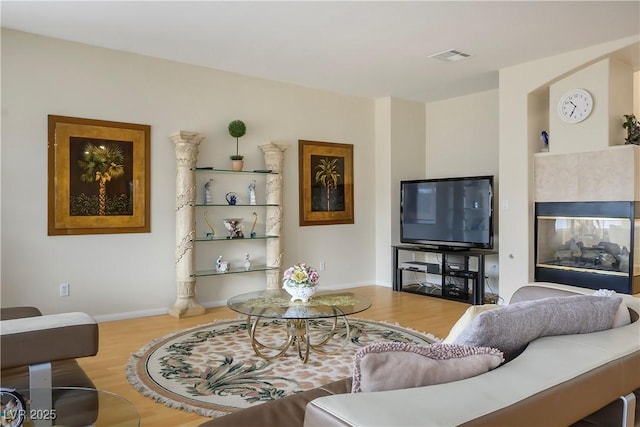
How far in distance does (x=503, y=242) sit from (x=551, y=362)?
424 cm

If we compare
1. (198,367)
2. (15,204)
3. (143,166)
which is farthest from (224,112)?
(198,367)

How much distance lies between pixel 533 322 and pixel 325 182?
15.8 feet

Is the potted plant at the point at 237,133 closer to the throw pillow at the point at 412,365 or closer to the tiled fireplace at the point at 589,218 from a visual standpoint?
the tiled fireplace at the point at 589,218

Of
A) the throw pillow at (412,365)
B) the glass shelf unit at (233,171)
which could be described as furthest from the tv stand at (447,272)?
the throw pillow at (412,365)

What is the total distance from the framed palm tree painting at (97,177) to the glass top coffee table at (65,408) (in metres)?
2.91

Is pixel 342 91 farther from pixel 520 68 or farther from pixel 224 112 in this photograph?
pixel 520 68

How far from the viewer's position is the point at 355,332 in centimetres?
418

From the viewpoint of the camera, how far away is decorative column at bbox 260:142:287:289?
546 centimetres

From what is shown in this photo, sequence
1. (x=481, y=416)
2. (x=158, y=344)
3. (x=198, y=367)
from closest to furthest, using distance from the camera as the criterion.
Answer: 1. (x=481, y=416)
2. (x=198, y=367)
3. (x=158, y=344)

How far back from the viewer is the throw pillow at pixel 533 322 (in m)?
1.45

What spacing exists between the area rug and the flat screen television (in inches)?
75.6

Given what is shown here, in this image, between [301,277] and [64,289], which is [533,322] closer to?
[301,277]

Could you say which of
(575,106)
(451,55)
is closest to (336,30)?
(451,55)

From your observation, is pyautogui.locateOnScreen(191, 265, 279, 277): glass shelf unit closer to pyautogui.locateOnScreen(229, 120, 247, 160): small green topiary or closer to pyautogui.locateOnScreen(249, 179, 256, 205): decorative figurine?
pyautogui.locateOnScreen(249, 179, 256, 205): decorative figurine
